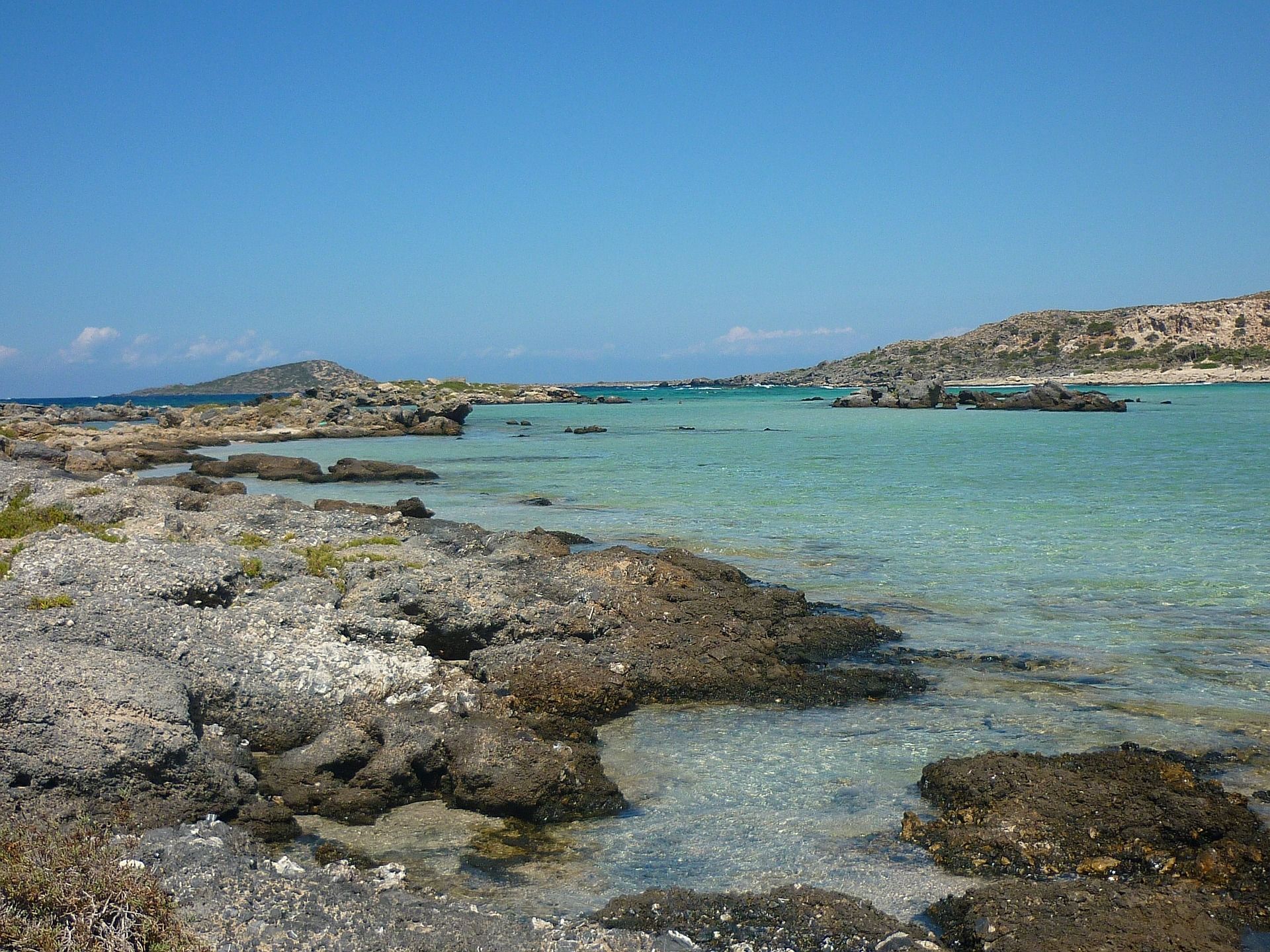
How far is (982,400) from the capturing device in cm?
8938

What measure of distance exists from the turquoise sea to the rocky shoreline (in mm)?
472

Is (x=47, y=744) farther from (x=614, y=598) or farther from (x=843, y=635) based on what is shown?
(x=843, y=635)

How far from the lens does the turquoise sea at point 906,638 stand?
6.89m

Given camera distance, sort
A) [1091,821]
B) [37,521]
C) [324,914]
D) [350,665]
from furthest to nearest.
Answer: [37,521] → [350,665] → [1091,821] → [324,914]

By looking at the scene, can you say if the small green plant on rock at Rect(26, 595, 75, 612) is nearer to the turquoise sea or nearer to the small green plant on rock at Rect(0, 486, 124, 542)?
the small green plant on rock at Rect(0, 486, 124, 542)

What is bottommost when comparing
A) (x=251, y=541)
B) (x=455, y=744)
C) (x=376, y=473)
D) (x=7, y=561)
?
(x=455, y=744)

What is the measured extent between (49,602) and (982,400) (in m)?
88.8

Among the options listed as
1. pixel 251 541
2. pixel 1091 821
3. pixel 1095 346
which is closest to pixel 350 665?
pixel 251 541

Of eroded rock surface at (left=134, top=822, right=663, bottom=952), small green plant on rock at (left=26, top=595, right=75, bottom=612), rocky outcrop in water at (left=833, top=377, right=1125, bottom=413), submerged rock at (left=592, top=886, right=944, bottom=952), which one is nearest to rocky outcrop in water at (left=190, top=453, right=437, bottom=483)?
small green plant on rock at (left=26, top=595, right=75, bottom=612)

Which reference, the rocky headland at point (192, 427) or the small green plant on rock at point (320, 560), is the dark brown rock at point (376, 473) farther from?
the small green plant on rock at point (320, 560)

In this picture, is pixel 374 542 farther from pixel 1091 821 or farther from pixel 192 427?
pixel 192 427

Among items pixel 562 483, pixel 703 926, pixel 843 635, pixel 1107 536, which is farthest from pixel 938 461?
pixel 703 926

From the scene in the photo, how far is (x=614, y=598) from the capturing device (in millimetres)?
12156

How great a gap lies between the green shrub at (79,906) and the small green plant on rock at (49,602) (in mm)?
4685
